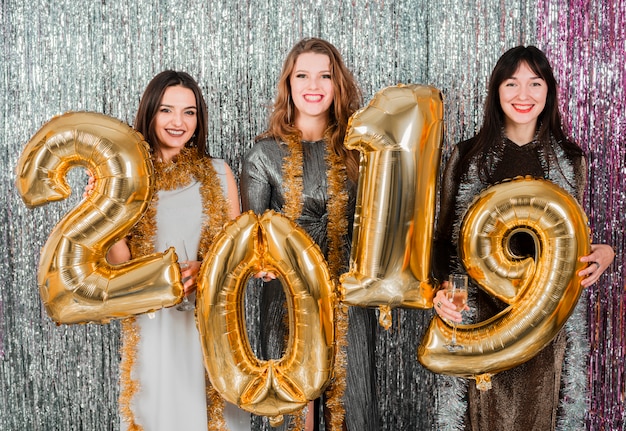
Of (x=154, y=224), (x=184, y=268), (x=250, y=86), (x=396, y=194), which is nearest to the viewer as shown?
(x=396, y=194)

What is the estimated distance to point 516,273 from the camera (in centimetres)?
179

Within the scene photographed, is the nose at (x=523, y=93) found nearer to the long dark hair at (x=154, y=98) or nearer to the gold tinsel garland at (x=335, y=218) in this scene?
the gold tinsel garland at (x=335, y=218)

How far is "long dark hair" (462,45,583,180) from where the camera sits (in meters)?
2.01

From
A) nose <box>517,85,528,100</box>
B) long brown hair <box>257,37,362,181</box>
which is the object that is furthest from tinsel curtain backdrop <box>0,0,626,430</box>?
nose <box>517,85,528,100</box>

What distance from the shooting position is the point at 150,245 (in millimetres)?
1957

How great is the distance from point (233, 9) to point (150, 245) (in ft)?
4.14

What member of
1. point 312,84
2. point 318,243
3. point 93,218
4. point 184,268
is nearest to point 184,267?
point 184,268

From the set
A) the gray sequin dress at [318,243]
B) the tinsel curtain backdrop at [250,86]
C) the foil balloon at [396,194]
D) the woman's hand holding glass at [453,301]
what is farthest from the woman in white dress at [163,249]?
the tinsel curtain backdrop at [250,86]

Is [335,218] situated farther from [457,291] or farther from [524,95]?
[524,95]

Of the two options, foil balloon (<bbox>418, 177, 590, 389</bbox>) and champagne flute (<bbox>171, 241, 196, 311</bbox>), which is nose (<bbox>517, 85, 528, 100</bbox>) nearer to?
foil balloon (<bbox>418, 177, 590, 389</bbox>)

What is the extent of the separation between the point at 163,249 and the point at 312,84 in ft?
2.22

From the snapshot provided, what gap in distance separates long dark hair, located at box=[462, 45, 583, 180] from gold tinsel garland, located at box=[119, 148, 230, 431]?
78 cm

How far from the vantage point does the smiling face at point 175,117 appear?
199 centimetres

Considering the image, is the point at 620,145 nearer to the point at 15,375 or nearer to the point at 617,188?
the point at 617,188
